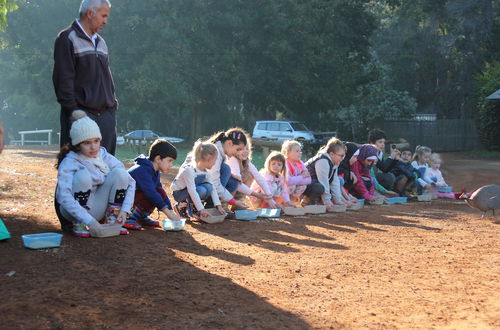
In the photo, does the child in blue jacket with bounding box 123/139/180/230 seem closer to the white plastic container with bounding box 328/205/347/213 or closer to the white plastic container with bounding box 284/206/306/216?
the white plastic container with bounding box 284/206/306/216

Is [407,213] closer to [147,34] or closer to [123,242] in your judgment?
[123,242]

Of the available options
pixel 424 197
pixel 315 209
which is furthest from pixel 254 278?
pixel 424 197

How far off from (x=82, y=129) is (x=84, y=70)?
0.74 meters

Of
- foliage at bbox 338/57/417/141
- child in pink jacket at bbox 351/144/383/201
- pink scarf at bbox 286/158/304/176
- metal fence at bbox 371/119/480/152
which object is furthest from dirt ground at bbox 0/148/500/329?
foliage at bbox 338/57/417/141

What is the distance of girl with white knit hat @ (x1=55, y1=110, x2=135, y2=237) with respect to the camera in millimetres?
6309

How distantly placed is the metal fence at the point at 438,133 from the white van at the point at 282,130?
15.0 ft

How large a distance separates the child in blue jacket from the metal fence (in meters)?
27.8

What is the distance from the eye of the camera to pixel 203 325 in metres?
3.99

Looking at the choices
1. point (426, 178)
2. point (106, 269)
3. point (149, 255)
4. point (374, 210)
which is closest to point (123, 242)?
point (149, 255)

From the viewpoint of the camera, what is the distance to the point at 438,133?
1372 inches

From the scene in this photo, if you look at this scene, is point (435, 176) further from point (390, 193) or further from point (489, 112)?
point (489, 112)

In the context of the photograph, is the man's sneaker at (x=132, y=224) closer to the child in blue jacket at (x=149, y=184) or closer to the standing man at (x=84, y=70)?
the child in blue jacket at (x=149, y=184)

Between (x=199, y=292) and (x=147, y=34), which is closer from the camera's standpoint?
(x=199, y=292)

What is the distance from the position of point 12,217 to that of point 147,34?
36334 mm
